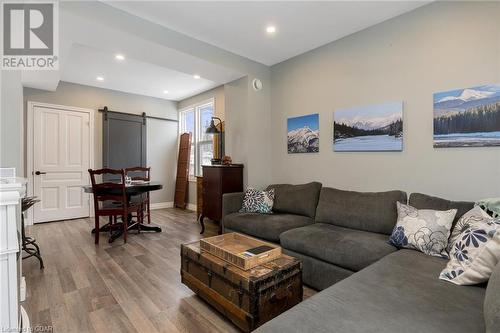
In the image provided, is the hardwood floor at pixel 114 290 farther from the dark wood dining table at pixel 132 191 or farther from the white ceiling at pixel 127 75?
the white ceiling at pixel 127 75

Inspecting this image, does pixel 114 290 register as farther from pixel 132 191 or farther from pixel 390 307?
pixel 390 307

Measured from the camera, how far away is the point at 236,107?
407 centimetres

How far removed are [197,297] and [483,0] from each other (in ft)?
11.5

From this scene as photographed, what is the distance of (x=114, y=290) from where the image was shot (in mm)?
2234

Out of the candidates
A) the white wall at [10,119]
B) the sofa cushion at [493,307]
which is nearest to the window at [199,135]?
the white wall at [10,119]

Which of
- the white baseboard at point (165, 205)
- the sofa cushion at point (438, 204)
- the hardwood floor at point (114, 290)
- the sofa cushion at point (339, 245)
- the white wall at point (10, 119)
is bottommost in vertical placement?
the hardwood floor at point (114, 290)

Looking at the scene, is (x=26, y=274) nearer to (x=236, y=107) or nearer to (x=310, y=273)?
(x=310, y=273)

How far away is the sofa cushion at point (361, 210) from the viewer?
240 cm

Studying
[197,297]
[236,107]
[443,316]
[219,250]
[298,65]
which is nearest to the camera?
[443,316]

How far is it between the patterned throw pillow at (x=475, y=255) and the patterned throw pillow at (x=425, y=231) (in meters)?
0.32

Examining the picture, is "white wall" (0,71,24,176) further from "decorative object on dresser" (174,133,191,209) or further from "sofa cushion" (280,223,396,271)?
"decorative object on dresser" (174,133,191,209)

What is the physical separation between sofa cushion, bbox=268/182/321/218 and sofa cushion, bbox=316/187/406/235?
0.17 m

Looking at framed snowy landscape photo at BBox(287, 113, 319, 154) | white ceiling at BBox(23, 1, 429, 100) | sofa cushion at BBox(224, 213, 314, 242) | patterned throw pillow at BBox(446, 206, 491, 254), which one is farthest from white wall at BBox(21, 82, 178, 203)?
patterned throw pillow at BBox(446, 206, 491, 254)

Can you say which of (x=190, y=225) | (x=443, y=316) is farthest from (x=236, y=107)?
(x=443, y=316)
